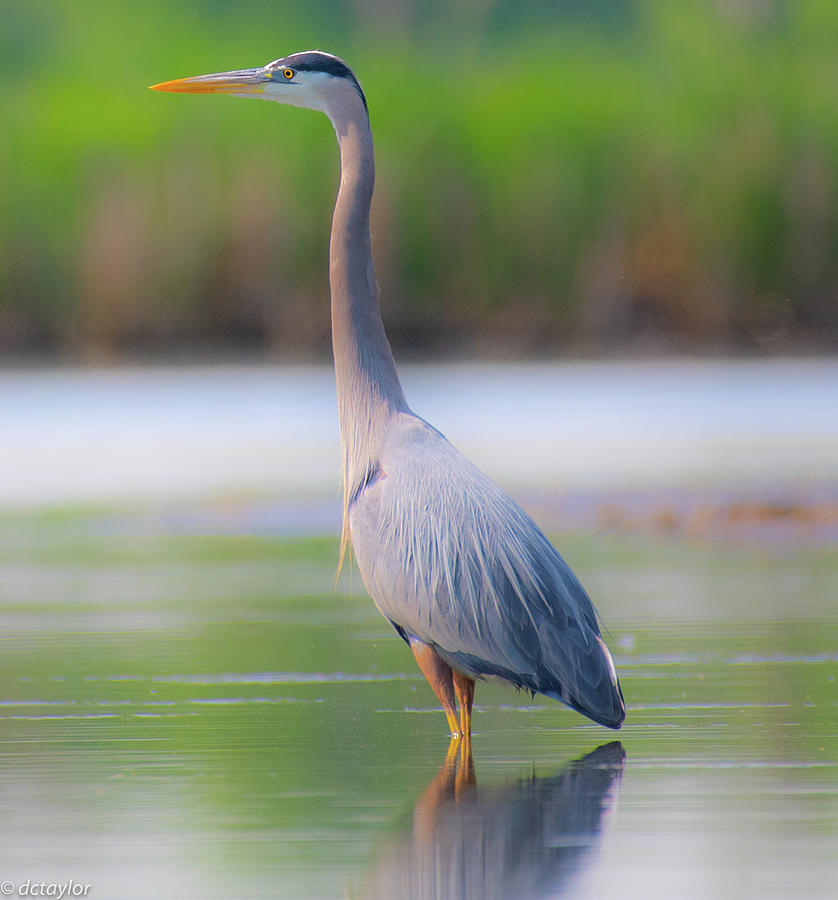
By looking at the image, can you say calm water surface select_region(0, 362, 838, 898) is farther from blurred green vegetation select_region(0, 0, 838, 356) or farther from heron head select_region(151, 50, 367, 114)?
blurred green vegetation select_region(0, 0, 838, 356)

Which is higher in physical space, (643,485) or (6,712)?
(6,712)

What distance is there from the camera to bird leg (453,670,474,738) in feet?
19.8

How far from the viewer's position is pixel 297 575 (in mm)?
9633

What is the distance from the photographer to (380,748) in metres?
5.84

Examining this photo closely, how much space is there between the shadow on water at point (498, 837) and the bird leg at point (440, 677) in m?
0.47

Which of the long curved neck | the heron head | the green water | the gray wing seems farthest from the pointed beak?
the green water

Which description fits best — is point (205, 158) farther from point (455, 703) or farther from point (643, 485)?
point (455, 703)

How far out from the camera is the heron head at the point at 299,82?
7270 mm

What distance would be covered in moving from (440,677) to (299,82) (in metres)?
2.42

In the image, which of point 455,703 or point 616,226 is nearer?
point 455,703

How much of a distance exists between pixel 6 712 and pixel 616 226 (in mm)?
14562

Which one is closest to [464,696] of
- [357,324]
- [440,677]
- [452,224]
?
[440,677]

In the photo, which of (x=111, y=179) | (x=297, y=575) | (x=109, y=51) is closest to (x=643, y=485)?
(x=297, y=575)

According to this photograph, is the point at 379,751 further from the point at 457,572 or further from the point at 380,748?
the point at 457,572
